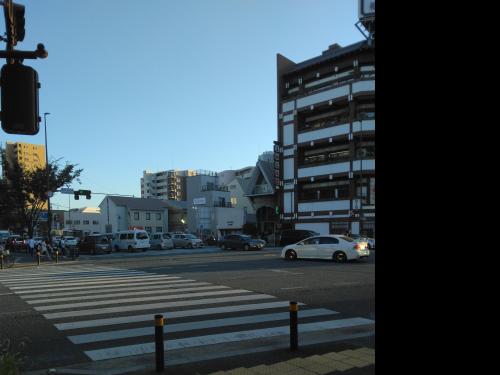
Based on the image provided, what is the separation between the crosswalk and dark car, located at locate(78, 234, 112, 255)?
24731 millimetres

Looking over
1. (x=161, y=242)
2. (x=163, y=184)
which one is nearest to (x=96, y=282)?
(x=161, y=242)

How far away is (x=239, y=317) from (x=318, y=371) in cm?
391

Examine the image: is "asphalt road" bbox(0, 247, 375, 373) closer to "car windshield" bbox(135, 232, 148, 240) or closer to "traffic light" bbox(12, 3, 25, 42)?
"traffic light" bbox(12, 3, 25, 42)

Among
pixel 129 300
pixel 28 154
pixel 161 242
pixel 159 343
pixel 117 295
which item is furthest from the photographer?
pixel 161 242

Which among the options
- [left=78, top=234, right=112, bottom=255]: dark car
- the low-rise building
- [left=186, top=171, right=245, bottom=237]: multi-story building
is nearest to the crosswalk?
[left=78, top=234, right=112, bottom=255]: dark car

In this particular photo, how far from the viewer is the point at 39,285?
15.0 meters

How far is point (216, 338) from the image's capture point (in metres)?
7.35

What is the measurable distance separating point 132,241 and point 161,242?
11.6ft

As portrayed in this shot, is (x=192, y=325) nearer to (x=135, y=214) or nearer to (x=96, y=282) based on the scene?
(x=96, y=282)

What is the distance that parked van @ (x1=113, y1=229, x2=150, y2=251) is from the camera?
4191cm

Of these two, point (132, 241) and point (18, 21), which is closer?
point (18, 21)

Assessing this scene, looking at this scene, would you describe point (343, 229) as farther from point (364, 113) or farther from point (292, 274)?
point (292, 274)
